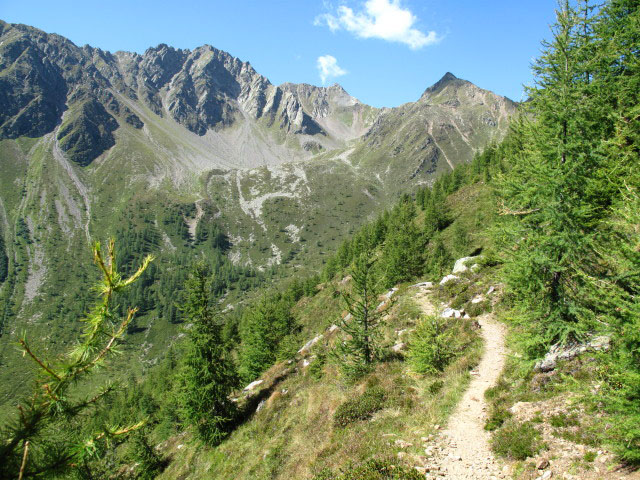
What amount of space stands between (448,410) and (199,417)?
60.9ft

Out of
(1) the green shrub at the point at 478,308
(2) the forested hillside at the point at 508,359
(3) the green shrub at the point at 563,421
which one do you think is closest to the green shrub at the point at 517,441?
(2) the forested hillside at the point at 508,359

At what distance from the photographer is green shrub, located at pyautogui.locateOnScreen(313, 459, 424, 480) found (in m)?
9.41

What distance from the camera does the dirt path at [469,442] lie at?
9586 millimetres

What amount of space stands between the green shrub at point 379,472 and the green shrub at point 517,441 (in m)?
2.88

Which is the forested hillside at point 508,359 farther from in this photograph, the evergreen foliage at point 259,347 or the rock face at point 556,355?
the evergreen foliage at point 259,347

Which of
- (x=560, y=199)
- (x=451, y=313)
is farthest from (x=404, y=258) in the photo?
(x=560, y=199)

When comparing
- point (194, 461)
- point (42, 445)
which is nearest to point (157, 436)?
point (194, 461)

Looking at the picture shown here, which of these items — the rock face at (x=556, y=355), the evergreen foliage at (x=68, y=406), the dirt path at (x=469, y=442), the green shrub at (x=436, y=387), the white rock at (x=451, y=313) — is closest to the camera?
the evergreen foliage at (x=68, y=406)

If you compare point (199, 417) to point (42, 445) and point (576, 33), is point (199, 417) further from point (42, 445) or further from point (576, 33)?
point (576, 33)

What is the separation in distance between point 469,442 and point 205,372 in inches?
727

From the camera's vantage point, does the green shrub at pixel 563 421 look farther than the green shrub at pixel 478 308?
No

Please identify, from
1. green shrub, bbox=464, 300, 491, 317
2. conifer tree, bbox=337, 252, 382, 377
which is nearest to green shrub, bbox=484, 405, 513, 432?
conifer tree, bbox=337, 252, 382, 377

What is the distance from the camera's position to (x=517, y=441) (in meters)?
9.94

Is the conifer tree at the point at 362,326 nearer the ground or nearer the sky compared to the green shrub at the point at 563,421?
nearer the sky
